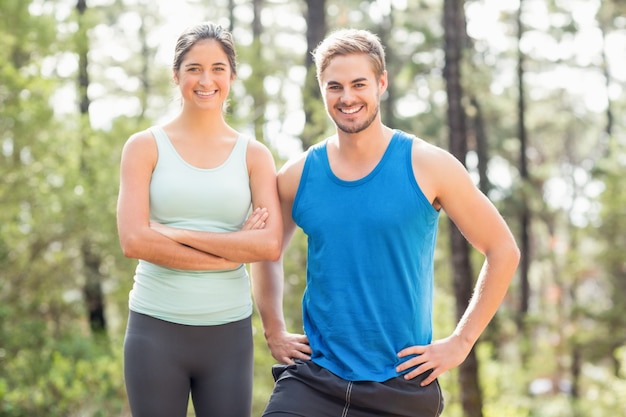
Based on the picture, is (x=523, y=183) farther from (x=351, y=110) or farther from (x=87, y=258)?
(x=351, y=110)

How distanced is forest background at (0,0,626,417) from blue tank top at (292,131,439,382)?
0.98m

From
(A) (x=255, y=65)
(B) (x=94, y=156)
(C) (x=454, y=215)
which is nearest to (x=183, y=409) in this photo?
(C) (x=454, y=215)

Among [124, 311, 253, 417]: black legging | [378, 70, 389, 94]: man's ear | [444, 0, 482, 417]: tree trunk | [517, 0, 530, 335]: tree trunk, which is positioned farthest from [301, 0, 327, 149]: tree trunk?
[517, 0, 530, 335]: tree trunk

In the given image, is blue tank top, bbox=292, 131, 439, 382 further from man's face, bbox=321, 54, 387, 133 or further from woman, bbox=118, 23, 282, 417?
woman, bbox=118, 23, 282, 417

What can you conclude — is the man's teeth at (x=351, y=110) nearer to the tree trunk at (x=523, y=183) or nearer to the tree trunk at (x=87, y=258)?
the tree trunk at (x=87, y=258)

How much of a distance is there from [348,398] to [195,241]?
33.0 inches

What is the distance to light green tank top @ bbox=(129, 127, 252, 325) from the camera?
312cm

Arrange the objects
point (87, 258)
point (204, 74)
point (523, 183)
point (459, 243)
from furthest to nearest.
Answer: point (523, 183) → point (87, 258) → point (459, 243) → point (204, 74)

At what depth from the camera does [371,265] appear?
3014mm

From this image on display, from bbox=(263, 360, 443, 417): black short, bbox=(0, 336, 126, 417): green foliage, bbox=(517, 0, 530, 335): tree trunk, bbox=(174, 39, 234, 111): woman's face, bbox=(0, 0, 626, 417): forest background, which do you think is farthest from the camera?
bbox=(517, 0, 530, 335): tree trunk

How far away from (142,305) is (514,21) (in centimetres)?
2234

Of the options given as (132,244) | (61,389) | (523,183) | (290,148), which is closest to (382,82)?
(132,244)

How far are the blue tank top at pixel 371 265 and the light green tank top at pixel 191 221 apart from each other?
0.34m

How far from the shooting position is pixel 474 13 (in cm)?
2236
